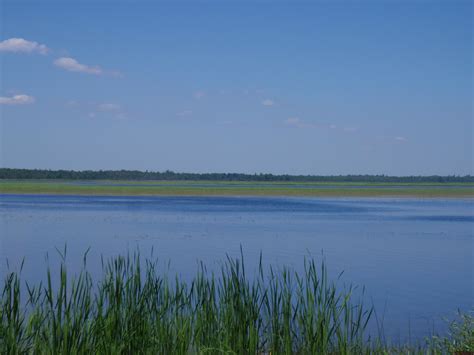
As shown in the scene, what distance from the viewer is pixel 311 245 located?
55.2 feet

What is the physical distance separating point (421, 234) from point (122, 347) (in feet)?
51.8

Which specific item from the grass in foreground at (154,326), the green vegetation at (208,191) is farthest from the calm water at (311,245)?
the green vegetation at (208,191)

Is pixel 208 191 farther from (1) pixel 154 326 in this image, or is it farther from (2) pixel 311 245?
(1) pixel 154 326

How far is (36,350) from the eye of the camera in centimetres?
549

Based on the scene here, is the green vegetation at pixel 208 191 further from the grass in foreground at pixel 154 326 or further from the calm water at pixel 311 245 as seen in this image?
the grass in foreground at pixel 154 326

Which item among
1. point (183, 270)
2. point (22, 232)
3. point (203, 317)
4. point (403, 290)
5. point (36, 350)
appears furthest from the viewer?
point (22, 232)

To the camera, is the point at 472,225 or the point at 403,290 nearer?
the point at 403,290

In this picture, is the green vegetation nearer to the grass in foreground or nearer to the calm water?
the calm water

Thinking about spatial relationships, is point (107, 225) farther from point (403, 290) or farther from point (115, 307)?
point (115, 307)

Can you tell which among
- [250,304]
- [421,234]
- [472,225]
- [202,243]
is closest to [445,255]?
[421,234]

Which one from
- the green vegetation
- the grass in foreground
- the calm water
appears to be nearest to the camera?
the grass in foreground

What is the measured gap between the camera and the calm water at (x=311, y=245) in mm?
10688

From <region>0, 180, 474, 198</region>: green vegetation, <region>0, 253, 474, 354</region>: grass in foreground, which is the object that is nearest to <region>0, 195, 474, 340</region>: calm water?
<region>0, 253, 474, 354</region>: grass in foreground

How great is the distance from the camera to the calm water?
10688 millimetres
